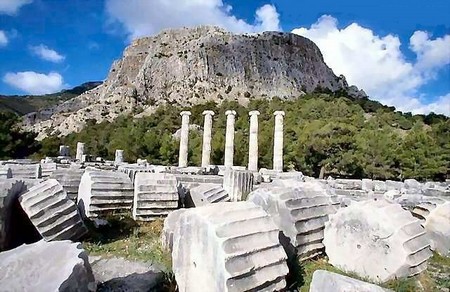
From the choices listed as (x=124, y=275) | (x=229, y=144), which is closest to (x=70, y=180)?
(x=124, y=275)

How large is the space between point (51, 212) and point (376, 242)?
517 cm

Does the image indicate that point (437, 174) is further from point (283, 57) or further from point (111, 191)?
point (283, 57)

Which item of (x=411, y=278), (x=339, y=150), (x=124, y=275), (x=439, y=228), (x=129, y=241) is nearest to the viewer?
(x=411, y=278)

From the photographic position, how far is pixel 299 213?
605 cm

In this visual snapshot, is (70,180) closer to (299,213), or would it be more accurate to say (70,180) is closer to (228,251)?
(299,213)

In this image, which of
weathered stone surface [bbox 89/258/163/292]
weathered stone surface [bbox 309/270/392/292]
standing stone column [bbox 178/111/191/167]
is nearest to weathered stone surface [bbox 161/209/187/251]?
weathered stone surface [bbox 89/258/163/292]

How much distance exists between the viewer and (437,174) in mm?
33156

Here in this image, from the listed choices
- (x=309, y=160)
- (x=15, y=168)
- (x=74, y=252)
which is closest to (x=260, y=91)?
(x=309, y=160)

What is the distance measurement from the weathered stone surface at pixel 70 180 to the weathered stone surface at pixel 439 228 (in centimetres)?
760

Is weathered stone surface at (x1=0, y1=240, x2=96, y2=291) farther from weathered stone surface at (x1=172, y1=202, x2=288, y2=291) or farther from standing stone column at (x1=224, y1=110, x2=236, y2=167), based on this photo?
standing stone column at (x1=224, y1=110, x2=236, y2=167)

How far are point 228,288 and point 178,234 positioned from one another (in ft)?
4.01

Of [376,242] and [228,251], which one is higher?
[228,251]

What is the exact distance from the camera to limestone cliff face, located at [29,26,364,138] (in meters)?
96.3

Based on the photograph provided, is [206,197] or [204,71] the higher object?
[204,71]
